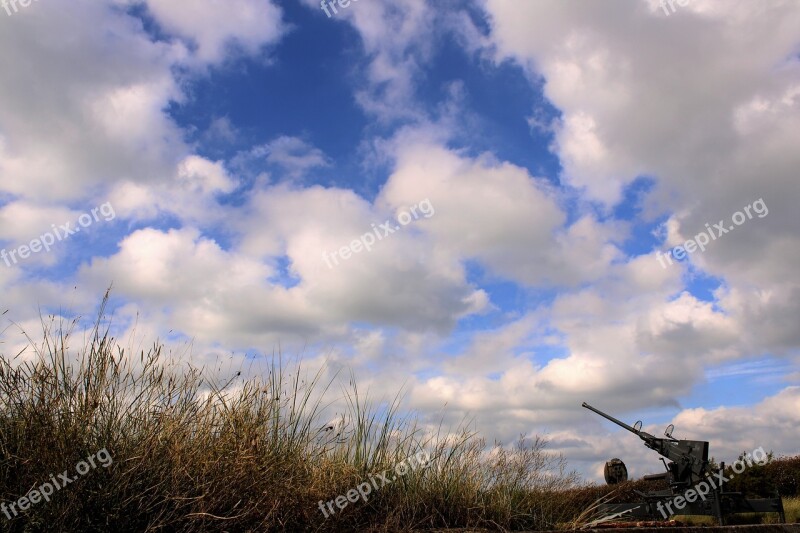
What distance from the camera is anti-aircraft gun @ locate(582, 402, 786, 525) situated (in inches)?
395

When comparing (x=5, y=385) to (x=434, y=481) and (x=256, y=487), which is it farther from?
(x=434, y=481)

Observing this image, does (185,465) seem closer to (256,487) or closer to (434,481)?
(256,487)

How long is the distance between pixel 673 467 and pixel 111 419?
9.79m

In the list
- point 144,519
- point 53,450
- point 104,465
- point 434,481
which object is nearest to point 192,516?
point 144,519

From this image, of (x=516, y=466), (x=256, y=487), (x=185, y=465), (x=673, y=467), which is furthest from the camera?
(x=673, y=467)

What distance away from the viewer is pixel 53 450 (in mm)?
4418

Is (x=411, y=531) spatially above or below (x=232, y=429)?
below

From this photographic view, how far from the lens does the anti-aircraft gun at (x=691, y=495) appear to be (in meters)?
10.0

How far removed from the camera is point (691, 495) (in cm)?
1029

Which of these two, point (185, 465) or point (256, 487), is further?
point (256, 487)

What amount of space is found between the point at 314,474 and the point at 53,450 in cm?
232

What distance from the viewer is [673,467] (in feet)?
36.2

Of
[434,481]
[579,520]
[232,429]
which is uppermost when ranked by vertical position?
[232,429]

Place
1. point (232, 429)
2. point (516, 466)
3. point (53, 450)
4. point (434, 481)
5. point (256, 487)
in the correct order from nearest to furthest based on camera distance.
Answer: point (53, 450)
point (256, 487)
point (232, 429)
point (434, 481)
point (516, 466)
